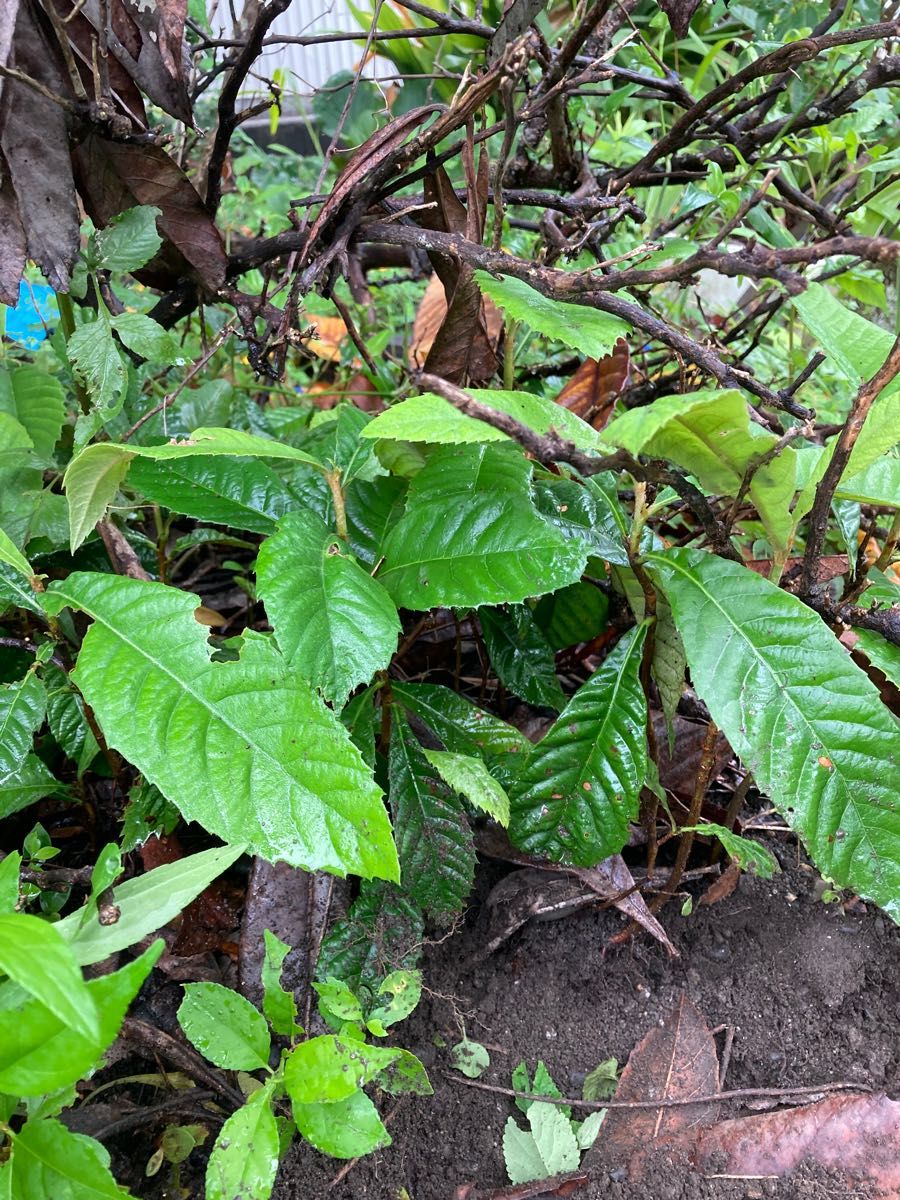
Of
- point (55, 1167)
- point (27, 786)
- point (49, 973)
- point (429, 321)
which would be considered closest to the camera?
point (49, 973)

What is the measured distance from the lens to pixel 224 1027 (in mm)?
1043

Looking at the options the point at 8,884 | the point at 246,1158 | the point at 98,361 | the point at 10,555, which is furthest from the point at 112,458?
the point at 246,1158

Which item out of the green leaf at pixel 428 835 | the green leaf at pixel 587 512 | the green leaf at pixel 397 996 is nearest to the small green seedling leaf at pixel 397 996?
the green leaf at pixel 397 996

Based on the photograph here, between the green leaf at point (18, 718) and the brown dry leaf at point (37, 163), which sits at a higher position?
the brown dry leaf at point (37, 163)

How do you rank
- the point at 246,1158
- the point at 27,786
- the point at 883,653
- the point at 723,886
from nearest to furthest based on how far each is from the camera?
the point at 246,1158, the point at 883,653, the point at 27,786, the point at 723,886

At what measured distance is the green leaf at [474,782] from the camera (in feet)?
3.59

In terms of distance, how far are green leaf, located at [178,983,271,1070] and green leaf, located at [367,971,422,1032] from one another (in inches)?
6.0

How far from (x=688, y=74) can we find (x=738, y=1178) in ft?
9.03

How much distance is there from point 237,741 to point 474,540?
40 centimetres

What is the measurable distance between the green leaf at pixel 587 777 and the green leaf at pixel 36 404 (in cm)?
96

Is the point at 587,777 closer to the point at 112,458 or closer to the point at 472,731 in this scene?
the point at 472,731

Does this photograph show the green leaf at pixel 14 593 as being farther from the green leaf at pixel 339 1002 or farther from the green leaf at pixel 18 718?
the green leaf at pixel 339 1002

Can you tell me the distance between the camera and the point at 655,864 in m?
1.46

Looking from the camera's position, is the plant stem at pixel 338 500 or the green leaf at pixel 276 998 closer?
the green leaf at pixel 276 998
